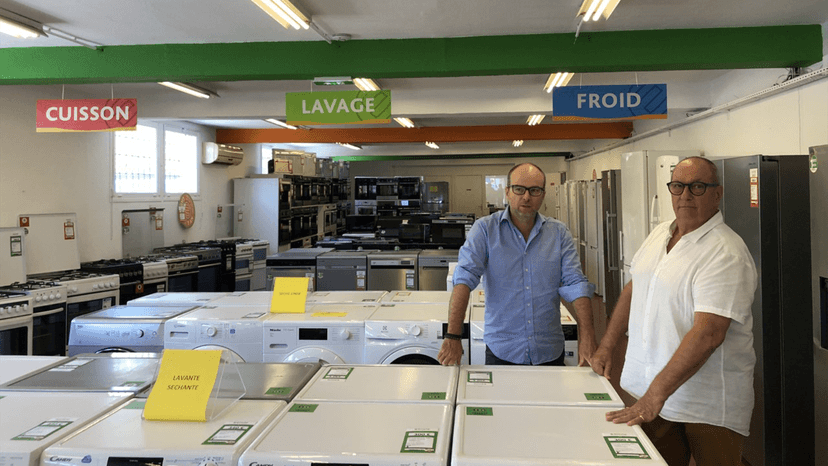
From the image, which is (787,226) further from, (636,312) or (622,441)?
(622,441)

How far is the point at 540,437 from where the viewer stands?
5.52ft

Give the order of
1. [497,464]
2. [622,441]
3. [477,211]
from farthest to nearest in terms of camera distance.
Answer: [477,211] → [622,441] → [497,464]

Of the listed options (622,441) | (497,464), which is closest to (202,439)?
(497,464)

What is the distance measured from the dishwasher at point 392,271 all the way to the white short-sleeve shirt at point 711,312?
5.59 metres

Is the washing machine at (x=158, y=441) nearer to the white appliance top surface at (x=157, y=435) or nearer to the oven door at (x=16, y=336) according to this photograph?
the white appliance top surface at (x=157, y=435)

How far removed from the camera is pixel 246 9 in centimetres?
461

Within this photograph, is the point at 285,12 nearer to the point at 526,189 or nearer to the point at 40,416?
the point at 526,189

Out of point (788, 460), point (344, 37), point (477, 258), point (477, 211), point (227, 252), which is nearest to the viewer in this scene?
point (477, 258)

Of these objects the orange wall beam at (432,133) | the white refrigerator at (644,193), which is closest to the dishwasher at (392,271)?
the white refrigerator at (644,193)

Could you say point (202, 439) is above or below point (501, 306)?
below

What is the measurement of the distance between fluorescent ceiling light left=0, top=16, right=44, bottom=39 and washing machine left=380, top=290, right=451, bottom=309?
142 inches

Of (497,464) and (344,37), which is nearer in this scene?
(497,464)

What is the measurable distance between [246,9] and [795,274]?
14.5 feet

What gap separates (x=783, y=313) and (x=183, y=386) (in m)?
3.69
